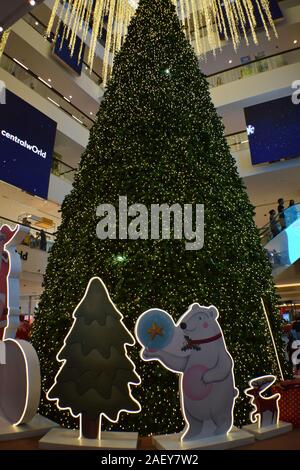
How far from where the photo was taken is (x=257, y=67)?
14227 mm

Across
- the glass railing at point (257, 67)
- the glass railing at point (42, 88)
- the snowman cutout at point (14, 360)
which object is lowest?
the snowman cutout at point (14, 360)

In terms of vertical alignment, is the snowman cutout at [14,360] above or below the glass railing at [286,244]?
below

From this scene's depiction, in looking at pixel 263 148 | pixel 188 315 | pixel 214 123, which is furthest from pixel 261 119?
pixel 188 315

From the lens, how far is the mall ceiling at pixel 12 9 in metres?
4.80

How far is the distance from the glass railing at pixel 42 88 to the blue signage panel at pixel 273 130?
7402 millimetres

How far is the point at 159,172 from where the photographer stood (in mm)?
3242

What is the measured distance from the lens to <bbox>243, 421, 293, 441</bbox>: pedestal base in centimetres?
255

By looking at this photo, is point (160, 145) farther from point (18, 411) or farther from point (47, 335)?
point (18, 411)

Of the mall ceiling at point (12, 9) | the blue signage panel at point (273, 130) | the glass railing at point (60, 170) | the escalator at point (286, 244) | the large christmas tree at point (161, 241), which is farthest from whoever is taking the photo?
the glass railing at point (60, 170)

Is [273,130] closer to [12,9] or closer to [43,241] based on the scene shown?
[43,241]

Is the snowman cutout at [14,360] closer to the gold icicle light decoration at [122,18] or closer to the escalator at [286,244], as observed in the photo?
Result: the gold icicle light decoration at [122,18]

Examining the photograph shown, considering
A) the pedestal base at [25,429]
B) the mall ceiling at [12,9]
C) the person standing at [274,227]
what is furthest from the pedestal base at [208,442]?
the person standing at [274,227]

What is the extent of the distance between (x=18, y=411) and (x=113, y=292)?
112 centimetres

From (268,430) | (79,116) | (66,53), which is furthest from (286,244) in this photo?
(66,53)
